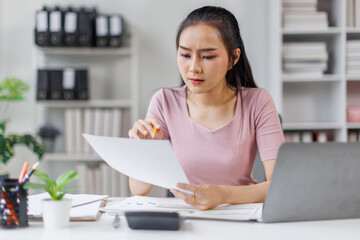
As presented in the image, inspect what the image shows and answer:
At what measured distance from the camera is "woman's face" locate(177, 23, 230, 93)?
1404 millimetres

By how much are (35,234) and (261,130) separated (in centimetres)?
85

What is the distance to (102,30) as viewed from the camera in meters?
3.28

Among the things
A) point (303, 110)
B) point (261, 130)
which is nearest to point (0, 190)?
point (261, 130)

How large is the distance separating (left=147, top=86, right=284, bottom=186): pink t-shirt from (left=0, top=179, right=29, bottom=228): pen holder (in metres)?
0.68

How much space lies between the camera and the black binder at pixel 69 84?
3.26 m

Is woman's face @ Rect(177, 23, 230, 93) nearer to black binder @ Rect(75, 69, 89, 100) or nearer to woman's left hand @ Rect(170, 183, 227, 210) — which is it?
woman's left hand @ Rect(170, 183, 227, 210)

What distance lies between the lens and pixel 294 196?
0.98 meters

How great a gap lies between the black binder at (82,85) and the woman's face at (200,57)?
192 centimetres

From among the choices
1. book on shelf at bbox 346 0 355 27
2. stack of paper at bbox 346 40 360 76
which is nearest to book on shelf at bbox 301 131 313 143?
stack of paper at bbox 346 40 360 76

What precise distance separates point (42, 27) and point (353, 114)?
2.18m

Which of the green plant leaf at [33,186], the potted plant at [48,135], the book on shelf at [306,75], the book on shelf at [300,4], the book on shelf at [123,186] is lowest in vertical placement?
the book on shelf at [123,186]

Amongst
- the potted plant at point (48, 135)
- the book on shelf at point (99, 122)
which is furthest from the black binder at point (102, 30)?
the potted plant at point (48, 135)

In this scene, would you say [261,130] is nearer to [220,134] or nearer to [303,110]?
[220,134]

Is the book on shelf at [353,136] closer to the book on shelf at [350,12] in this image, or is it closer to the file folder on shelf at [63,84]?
the book on shelf at [350,12]
